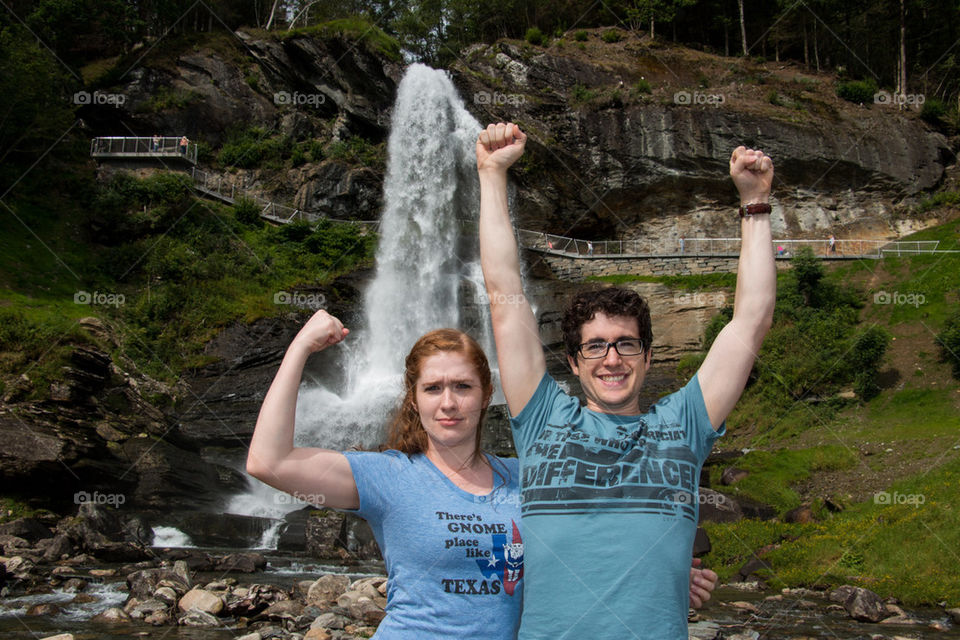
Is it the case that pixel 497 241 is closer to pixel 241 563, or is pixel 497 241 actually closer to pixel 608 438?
pixel 608 438

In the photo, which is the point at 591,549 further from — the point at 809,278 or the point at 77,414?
the point at 809,278

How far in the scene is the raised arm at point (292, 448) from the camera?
2.40m

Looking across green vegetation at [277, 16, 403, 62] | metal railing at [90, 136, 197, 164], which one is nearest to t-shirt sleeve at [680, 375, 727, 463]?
metal railing at [90, 136, 197, 164]

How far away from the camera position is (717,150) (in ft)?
115

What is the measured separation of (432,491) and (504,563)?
382mm

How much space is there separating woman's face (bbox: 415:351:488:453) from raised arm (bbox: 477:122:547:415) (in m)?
0.16

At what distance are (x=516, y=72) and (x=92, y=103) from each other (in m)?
21.9

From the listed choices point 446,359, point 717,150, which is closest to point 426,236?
point 717,150

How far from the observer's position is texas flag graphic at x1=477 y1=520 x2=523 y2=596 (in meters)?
2.55

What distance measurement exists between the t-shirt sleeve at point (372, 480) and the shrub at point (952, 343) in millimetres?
23294
